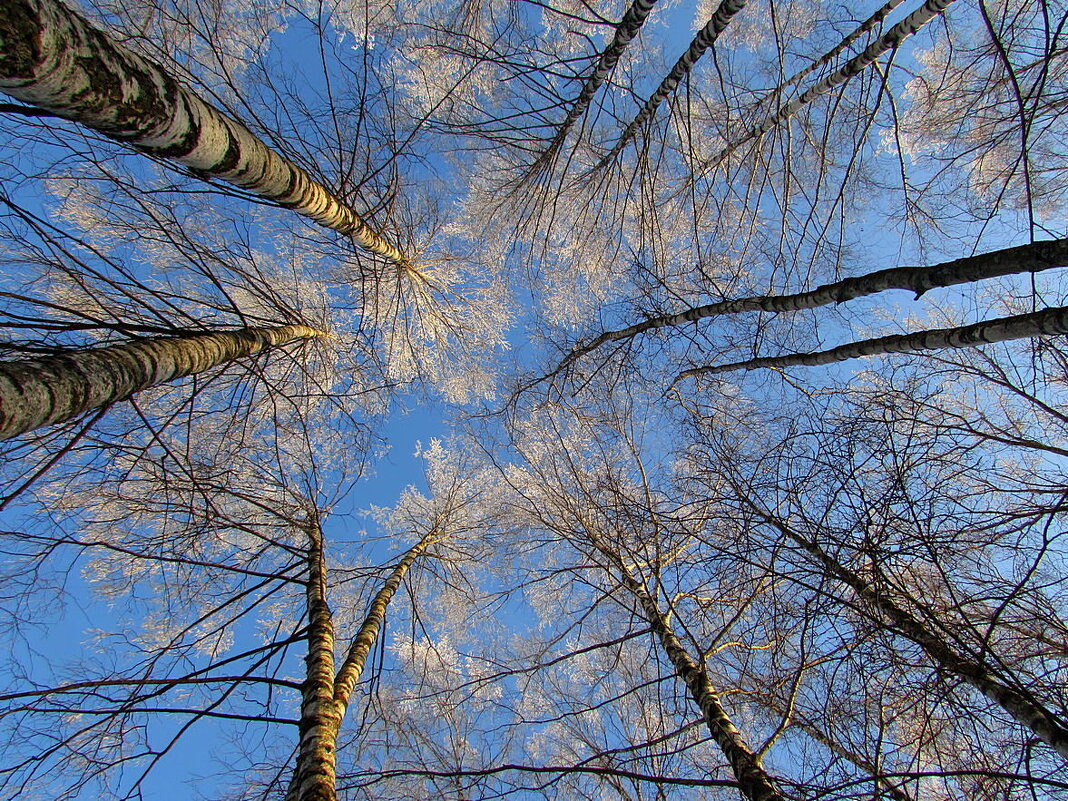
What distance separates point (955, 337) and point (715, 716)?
2627mm

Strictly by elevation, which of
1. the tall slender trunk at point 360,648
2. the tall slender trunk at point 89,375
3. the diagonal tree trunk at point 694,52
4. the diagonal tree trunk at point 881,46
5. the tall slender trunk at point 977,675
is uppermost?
the diagonal tree trunk at point 881,46

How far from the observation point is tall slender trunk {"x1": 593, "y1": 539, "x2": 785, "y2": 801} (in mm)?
2557

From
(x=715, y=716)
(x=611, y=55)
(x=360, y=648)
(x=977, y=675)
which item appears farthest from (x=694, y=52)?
(x=360, y=648)

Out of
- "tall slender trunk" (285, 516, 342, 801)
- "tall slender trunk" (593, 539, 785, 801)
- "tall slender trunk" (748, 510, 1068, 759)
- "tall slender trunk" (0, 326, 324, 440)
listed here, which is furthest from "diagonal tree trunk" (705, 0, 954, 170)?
"tall slender trunk" (285, 516, 342, 801)

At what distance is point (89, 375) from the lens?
2.01m

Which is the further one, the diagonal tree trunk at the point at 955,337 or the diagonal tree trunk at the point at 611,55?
the diagonal tree trunk at the point at 611,55

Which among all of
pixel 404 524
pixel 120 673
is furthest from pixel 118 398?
pixel 404 524

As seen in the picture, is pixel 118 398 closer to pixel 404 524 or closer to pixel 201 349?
pixel 201 349

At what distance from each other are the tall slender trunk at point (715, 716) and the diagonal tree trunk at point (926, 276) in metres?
2.34

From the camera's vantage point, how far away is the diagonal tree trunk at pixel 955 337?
210 centimetres

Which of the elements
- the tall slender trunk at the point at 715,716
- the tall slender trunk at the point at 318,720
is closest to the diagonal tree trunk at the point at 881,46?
the tall slender trunk at the point at 715,716

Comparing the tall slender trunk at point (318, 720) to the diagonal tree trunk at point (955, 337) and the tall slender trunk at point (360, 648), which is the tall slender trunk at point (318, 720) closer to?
the tall slender trunk at point (360, 648)

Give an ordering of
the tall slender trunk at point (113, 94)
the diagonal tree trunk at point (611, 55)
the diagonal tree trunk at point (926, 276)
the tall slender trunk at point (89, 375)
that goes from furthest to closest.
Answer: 1. the diagonal tree trunk at point (611, 55)
2. the diagonal tree trunk at point (926, 276)
3. the tall slender trunk at point (89, 375)
4. the tall slender trunk at point (113, 94)

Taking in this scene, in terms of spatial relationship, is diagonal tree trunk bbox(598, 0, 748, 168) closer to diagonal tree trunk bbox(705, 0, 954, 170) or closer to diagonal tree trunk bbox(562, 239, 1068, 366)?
diagonal tree trunk bbox(705, 0, 954, 170)
